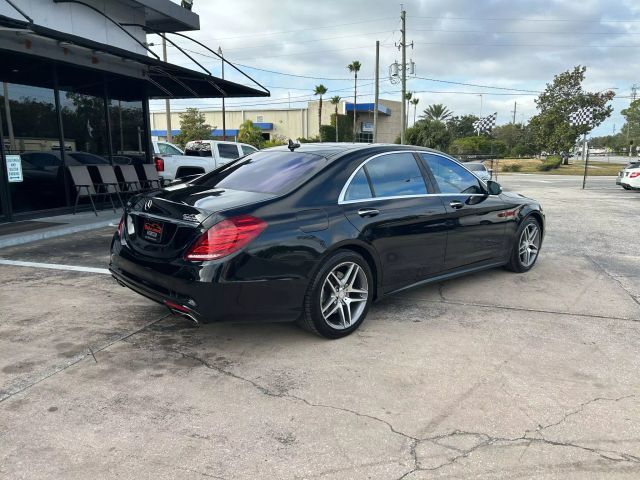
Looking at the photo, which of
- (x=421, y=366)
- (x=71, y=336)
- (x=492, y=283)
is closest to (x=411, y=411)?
(x=421, y=366)

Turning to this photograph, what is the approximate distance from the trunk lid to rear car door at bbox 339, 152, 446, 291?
0.86 meters

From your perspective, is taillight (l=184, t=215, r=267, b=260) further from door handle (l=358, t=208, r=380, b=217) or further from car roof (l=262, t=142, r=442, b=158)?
car roof (l=262, t=142, r=442, b=158)

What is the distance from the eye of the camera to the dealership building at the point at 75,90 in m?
9.02

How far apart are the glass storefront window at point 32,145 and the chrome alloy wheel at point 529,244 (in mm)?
8612

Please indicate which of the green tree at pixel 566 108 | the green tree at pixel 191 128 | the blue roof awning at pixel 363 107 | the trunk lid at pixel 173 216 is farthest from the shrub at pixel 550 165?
the trunk lid at pixel 173 216

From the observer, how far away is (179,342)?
3.99 meters

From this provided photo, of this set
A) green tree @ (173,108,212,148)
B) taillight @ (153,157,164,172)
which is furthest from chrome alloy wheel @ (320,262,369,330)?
green tree @ (173,108,212,148)

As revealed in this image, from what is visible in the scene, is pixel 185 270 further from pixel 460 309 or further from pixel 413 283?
pixel 460 309

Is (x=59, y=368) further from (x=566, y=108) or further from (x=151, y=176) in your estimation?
(x=566, y=108)

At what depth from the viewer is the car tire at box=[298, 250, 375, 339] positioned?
12.6 ft

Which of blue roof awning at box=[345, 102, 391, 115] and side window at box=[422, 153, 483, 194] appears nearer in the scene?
side window at box=[422, 153, 483, 194]

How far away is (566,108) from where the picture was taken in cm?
4397

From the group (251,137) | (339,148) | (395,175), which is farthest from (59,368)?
(251,137)

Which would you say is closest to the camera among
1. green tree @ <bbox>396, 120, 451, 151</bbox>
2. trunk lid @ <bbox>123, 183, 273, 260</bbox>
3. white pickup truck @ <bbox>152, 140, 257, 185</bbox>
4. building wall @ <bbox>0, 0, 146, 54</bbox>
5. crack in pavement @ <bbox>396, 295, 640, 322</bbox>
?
trunk lid @ <bbox>123, 183, 273, 260</bbox>
